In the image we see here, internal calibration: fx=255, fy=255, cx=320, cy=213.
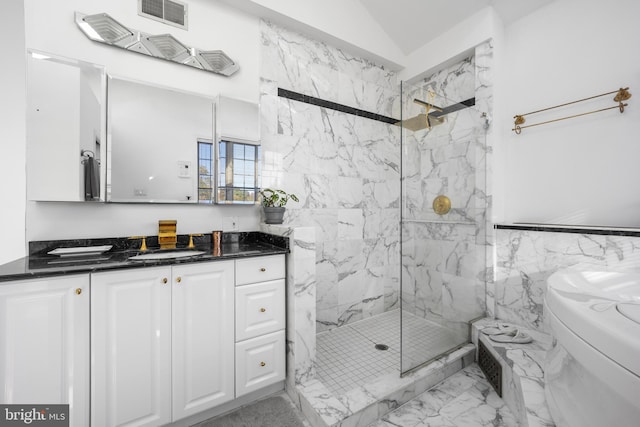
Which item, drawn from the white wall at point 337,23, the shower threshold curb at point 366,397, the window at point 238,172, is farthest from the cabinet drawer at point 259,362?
the white wall at point 337,23

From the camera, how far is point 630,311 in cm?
99

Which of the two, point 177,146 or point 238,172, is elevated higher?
point 177,146

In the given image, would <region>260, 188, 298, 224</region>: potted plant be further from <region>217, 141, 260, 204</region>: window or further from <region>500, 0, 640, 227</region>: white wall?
<region>500, 0, 640, 227</region>: white wall

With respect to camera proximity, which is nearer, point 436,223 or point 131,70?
point 131,70

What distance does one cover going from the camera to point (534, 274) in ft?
7.08

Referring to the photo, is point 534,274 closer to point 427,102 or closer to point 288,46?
point 427,102

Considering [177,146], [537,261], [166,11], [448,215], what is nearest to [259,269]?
[177,146]

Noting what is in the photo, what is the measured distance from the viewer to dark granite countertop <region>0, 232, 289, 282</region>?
3.83 feet

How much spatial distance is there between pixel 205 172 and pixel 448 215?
6.44ft

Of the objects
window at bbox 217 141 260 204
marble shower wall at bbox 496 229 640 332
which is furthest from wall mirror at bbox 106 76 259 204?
marble shower wall at bbox 496 229 640 332

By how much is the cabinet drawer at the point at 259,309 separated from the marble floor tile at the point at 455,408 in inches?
34.3

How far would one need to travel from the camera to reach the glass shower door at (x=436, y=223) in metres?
1.85

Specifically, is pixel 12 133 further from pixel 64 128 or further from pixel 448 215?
pixel 448 215

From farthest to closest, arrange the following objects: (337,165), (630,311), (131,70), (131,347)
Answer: (337,165) < (131,70) < (131,347) < (630,311)
